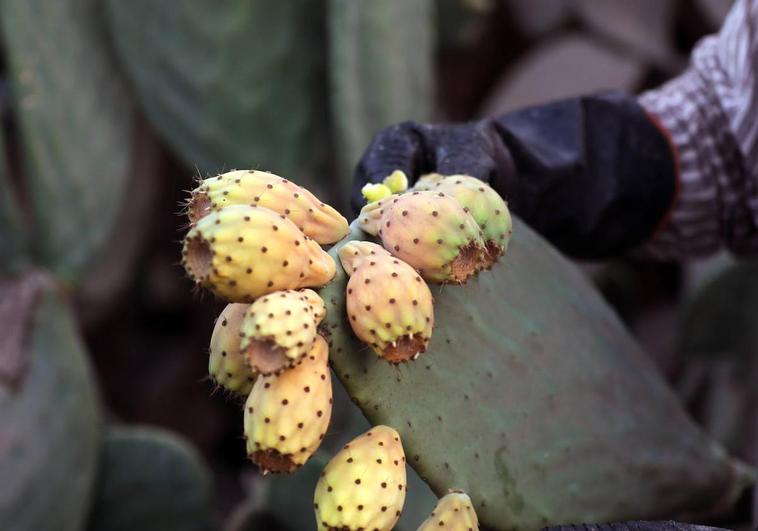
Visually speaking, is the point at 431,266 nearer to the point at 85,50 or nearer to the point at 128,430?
the point at 128,430

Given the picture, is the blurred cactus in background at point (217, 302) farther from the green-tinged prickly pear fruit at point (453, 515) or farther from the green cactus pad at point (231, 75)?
the green-tinged prickly pear fruit at point (453, 515)

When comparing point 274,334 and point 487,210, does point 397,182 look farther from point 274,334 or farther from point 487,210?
point 274,334

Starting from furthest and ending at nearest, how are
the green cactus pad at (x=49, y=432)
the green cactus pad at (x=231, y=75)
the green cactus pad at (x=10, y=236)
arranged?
the green cactus pad at (x=231, y=75)
the green cactus pad at (x=10, y=236)
the green cactus pad at (x=49, y=432)

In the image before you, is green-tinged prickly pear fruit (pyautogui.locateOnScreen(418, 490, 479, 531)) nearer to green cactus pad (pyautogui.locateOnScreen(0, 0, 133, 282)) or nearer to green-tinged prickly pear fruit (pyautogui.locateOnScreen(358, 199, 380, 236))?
green-tinged prickly pear fruit (pyautogui.locateOnScreen(358, 199, 380, 236))

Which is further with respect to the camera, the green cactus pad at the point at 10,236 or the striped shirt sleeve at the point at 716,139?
the green cactus pad at the point at 10,236

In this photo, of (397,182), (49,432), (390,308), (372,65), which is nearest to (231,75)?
(372,65)

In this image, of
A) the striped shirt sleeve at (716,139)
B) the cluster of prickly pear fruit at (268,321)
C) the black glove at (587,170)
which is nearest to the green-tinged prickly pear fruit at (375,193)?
the cluster of prickly pear fruit at (268,321)
